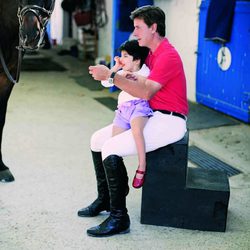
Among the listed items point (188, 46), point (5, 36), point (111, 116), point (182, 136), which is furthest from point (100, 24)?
point (182, 136)

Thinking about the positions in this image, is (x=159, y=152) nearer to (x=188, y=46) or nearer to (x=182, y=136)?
(x=182, y=136)

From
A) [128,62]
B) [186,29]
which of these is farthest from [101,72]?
[186,29]

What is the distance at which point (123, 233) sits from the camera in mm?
2818

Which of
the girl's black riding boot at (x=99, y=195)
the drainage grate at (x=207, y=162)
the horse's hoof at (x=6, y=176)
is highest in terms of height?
the girl's black riding boot at (x=99, y=195)

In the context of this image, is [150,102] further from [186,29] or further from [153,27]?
[186,29]

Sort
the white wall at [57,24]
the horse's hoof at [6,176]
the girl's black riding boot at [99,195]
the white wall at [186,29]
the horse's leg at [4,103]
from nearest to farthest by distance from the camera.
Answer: the girl's black riding boot at [99,195]
the horse's leg at [4,103]
the horse's hoof at [6,176]
the white wall at [186,29]
the white wall at [57,24]

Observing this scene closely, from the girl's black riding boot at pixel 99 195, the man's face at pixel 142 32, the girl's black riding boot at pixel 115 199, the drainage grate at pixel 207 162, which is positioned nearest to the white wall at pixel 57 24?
the drainage grate at pixel 207 162

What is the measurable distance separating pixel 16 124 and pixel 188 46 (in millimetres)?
2575

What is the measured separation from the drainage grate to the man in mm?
1348

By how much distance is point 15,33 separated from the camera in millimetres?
3197

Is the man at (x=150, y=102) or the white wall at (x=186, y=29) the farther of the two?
the white wall at (x=186, y=29)

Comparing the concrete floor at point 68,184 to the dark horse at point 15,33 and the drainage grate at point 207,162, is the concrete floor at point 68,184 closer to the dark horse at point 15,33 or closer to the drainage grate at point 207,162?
Answer: the drainage grate at point 207,162

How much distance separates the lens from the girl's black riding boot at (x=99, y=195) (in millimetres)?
2924

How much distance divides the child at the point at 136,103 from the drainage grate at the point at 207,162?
4.57 feet
